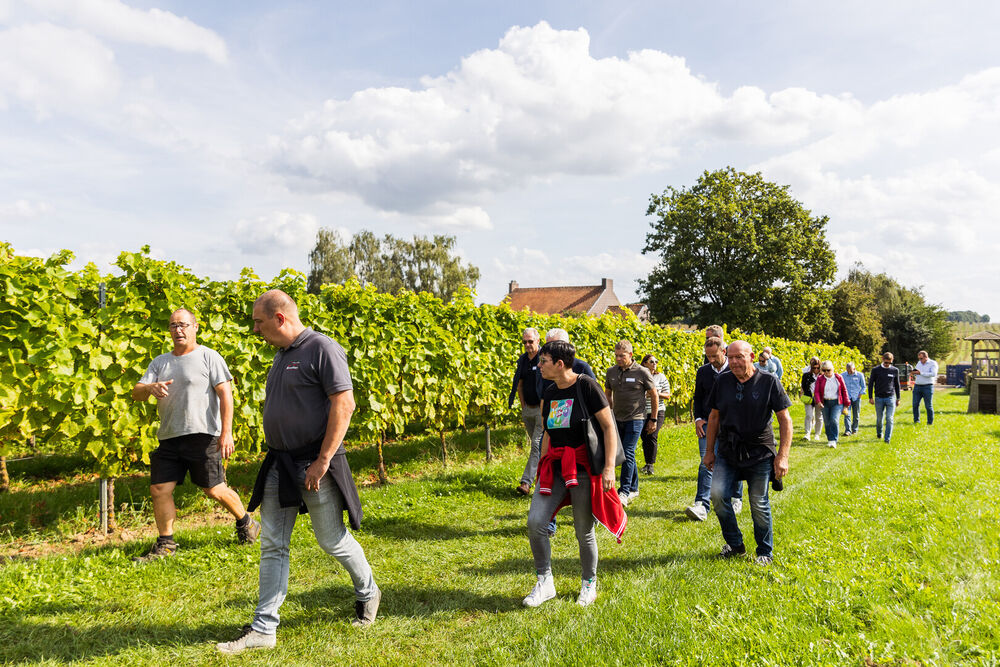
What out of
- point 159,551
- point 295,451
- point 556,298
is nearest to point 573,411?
point 295,451

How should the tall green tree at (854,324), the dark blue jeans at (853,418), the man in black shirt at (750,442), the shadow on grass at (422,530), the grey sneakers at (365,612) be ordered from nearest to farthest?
the grey sneakers at (365,612)
the man in black shirt at (750,442)
the shadow on grass at (422,530)
the dark blue jeans at (853,418)
the tall green tree at (854,324)

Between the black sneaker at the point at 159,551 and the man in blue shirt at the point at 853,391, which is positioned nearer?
the black sneaker at the point at 159,551

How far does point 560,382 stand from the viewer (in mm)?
4340

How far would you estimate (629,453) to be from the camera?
25.4 ft

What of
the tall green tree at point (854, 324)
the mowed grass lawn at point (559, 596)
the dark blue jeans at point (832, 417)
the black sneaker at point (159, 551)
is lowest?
the mowed grass lawn at point (559, 596)

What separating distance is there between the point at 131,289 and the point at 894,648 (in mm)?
7042

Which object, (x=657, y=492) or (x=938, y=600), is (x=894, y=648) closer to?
(x=938, y=600)

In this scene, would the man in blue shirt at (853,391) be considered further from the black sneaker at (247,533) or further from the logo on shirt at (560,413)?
the black sneaker at (247,533)

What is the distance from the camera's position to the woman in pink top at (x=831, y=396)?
1218 centimetres

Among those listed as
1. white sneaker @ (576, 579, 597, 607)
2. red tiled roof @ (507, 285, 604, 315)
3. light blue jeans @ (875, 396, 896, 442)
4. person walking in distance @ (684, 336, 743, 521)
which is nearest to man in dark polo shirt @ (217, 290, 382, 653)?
white sneaker @ (576, 579, 597, 607)

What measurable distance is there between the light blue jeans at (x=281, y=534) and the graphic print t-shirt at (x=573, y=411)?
1559mm

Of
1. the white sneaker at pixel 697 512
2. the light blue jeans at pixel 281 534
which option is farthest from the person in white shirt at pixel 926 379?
the light blue jeans at pixel 281 534

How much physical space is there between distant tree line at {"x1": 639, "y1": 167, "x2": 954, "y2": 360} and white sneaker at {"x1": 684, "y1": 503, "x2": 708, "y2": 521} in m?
31.6

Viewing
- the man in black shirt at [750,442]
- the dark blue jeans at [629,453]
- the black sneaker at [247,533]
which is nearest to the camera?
the man in black shirt at [750,442]
